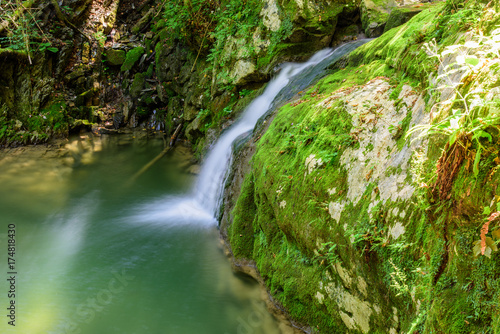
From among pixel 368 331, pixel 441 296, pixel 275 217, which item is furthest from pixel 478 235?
pixel 275 217

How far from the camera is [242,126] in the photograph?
25.6 feet

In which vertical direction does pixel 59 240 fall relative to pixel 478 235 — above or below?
above

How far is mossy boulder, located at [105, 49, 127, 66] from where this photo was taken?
13109 mm

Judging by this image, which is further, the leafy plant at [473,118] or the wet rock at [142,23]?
the wet rock at [142,23]

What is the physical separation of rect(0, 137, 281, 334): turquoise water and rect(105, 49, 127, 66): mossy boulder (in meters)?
5.98

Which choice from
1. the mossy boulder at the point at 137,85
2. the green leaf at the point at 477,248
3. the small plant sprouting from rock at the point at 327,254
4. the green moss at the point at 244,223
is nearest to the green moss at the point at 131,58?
the mossy boulder at the point at 137,85

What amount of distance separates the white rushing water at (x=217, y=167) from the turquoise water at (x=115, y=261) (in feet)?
0.21

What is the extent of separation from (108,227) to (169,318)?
281 cm

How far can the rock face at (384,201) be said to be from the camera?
189cm

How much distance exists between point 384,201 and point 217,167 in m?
4.93

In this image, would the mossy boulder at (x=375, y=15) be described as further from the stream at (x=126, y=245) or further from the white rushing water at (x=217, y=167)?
the stream at (x=126, y=245)

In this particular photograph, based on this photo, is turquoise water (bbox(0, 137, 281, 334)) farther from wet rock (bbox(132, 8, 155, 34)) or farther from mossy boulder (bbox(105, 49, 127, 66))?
wet rock (bbox(132, 8, 155, 34))

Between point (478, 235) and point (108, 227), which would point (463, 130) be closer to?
point (478, 235)

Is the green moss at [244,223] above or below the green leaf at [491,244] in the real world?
below
